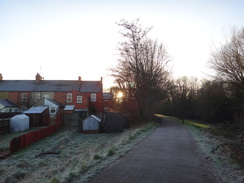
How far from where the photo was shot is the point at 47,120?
30828 mm

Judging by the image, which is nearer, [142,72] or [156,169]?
[156,169]

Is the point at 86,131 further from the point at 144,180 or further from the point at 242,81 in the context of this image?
the point at 144,180

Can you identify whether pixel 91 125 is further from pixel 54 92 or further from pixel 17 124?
pixel 54 92

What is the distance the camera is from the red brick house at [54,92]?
3788cm

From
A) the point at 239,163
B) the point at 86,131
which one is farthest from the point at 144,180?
the point at 86,131

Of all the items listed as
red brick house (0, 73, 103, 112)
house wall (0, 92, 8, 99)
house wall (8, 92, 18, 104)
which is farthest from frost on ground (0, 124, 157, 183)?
house wall (0, 92, 8, 99)

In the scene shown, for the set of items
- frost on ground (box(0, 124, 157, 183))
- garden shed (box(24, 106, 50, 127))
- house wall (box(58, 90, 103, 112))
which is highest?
house wall (box(58, 90, 103, 112))

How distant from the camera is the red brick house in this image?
37875 millimetres

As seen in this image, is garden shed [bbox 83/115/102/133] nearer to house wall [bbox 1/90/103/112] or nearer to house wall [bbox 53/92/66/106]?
house wall [bbox 1/90/103/112]

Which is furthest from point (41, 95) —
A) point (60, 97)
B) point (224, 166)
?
point (224, 166)

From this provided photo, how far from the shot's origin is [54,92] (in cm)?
3919

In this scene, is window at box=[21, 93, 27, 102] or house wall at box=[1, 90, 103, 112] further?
window at box=[21, 93, 27, 102]

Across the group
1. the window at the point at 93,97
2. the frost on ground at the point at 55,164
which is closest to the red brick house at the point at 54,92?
the window at the point at 93,97

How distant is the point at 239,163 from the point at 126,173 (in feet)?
13.7
